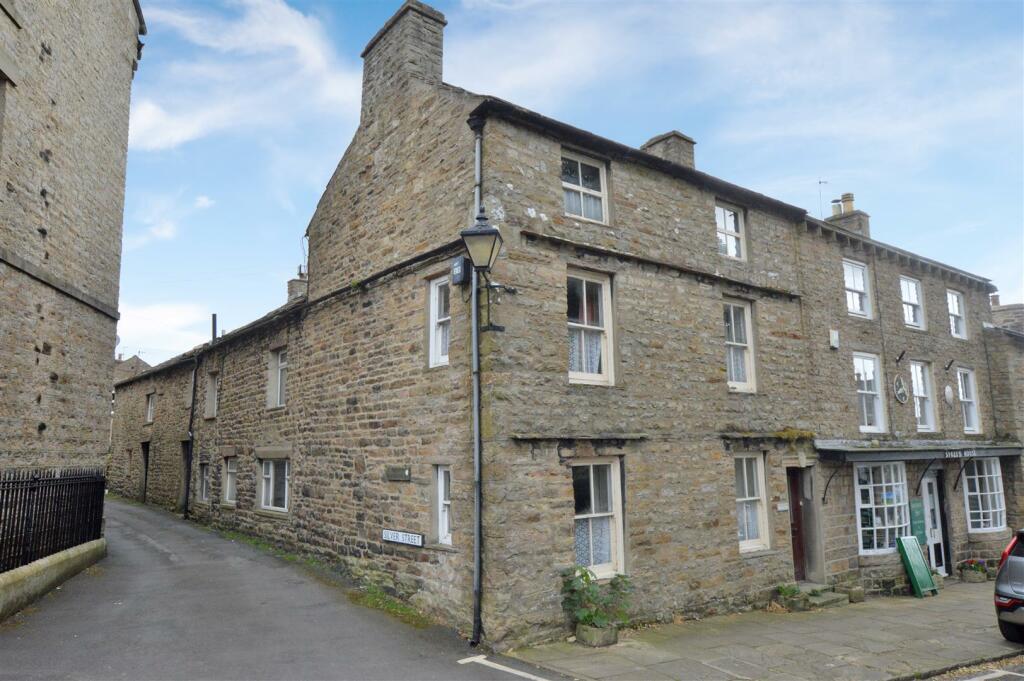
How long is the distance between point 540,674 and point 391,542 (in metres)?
3.72

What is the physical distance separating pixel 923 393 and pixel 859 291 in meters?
3.53

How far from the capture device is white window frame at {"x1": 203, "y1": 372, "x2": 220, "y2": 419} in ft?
60.8

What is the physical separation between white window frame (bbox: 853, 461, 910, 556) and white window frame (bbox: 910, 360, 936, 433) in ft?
6.36

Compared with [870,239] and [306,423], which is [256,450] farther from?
[870,239]

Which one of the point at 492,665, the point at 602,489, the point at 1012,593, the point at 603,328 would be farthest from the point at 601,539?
the point at 1012,593

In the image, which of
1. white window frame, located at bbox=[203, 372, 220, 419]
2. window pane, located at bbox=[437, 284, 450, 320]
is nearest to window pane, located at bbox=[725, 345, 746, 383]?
window pane, located at bbox=[437, 284, 450, 320]

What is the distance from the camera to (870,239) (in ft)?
51.0

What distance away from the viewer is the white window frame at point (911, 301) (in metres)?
16.7

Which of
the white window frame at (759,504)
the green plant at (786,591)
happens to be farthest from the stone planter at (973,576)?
the white window frame at (759,504)

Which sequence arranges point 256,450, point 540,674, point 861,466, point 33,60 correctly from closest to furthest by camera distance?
1. point 540,674
2. point 33,60
3. point 861,466
4. point 256,450

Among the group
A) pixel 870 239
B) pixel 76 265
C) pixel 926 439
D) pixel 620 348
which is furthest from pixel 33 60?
pixel 926 439

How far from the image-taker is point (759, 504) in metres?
12.2

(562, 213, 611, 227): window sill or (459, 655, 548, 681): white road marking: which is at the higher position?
(562, 213, 611, 227): window sill

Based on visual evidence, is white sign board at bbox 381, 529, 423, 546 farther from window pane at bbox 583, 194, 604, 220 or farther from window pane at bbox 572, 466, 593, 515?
window pane at bbox 583, 194, 604, 220
